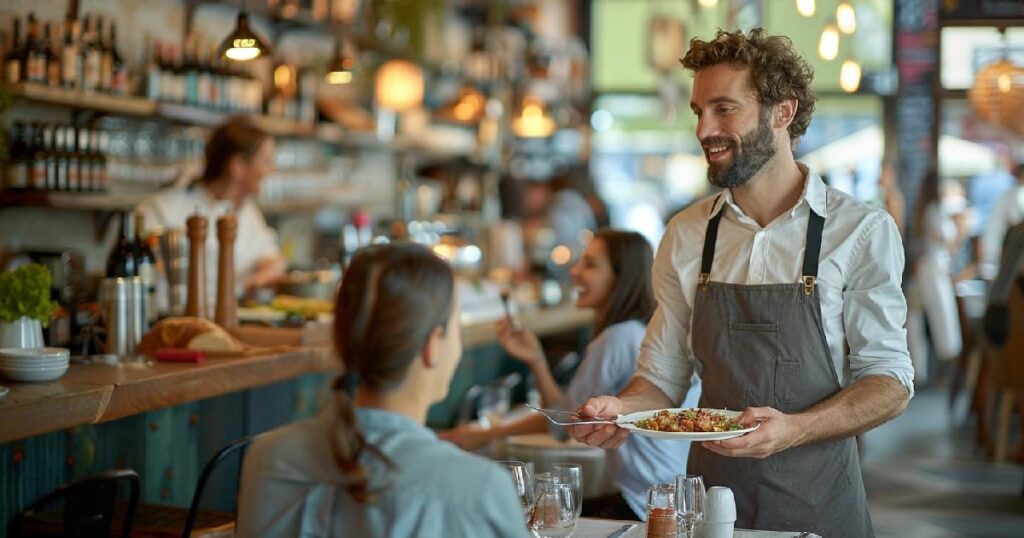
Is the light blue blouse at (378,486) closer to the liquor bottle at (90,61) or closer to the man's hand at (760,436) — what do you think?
the man's hand at (760,436)

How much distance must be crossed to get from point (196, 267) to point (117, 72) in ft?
6.39

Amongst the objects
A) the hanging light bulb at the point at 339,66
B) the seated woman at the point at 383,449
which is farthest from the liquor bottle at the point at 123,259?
the seated woman at the point at 383,449

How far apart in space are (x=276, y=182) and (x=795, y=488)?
212 inches

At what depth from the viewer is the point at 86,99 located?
583 cm

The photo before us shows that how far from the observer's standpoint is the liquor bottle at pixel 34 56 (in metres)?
5.59

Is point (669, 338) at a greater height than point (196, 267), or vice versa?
point (196, 267)

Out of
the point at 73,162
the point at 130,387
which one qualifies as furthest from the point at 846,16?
the point at 130,387

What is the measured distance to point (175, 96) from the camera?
6.59m

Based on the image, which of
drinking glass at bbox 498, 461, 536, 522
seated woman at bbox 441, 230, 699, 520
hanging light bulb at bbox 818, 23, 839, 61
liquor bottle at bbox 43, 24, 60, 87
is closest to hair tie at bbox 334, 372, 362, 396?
drinking glass at bbox 498, 461, 536, 522

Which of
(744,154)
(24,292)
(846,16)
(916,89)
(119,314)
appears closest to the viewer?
(744,154)

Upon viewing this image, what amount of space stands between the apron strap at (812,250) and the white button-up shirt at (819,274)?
0.05 ft

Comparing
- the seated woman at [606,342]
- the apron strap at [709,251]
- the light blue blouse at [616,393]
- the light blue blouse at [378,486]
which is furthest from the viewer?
the seated woman at [606,342]

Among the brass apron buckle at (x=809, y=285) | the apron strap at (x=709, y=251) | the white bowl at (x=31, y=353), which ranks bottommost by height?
the white bowl at (x=31, y=353)

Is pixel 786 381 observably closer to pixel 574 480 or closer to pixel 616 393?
pixel 574 480
